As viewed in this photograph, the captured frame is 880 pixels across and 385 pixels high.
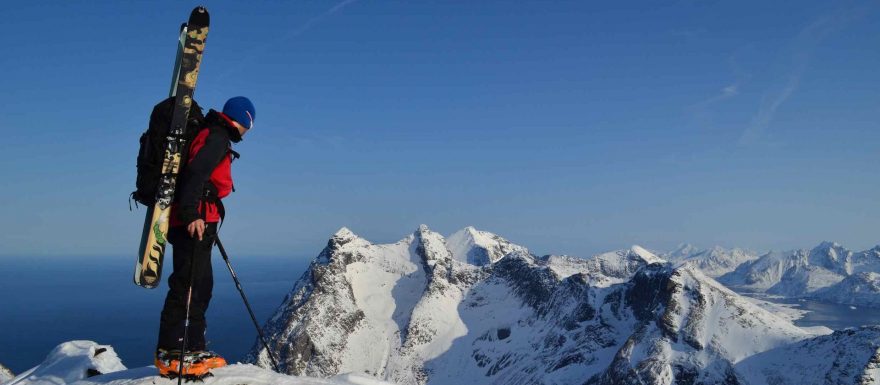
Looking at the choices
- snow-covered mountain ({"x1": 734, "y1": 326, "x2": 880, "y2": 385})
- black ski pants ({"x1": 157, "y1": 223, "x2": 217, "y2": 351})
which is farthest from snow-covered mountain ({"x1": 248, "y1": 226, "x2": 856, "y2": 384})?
black ski pants ({"x1": 157, "y1": 223, "x2": 217, "y2": 351})

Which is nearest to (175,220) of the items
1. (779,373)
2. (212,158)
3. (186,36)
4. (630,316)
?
(212,158)

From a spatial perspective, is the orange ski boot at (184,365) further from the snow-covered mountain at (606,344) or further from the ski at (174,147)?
the snow-covered mountain at (606,344)

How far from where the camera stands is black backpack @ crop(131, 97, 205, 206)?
7832 millimetres

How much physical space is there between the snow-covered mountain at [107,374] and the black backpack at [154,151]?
9.75 feet

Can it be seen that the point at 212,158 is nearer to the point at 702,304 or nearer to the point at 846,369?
the point at 846,369

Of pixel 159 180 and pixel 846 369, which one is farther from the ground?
pixel 159 180

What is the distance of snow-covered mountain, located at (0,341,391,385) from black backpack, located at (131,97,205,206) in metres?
2.97

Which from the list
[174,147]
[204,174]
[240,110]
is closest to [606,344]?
[240,110]

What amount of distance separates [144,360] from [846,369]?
575ft

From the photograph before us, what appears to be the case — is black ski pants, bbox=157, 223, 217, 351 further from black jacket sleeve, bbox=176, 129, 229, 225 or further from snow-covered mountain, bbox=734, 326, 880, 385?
snow-covered mountain, bbox=734, 326, 880, 385

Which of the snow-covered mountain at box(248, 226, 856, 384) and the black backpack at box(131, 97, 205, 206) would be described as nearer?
the black backpack at box(131, 97, 205, 206)

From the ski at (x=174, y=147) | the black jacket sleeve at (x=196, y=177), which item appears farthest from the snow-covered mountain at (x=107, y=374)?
the black jacket sleeve at (x=196, y=177)

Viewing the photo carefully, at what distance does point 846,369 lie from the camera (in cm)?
11044

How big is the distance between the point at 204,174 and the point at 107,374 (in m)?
4.68
